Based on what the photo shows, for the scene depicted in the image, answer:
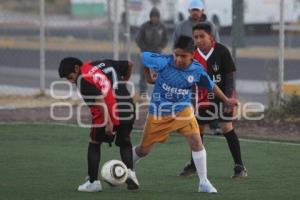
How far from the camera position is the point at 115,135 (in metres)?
9.70

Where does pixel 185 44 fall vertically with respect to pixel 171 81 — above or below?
above

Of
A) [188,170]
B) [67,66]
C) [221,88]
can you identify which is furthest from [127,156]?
[221,88]

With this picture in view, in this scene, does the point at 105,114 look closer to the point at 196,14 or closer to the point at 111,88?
the point at 111,88

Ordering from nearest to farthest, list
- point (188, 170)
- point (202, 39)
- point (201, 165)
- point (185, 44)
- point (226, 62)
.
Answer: point (185, 44)
point (201, 165)
point (202, 39)
point (226, 62)
point (188, 170)

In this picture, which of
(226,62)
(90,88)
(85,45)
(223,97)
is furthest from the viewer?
(85,45)

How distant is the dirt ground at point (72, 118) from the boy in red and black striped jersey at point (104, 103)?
490 cm

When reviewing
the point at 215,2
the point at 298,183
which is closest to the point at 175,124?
the point at 298,183

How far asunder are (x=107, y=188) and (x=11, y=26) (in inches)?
1542

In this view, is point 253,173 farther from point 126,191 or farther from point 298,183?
point 126,191

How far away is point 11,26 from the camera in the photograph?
158ft

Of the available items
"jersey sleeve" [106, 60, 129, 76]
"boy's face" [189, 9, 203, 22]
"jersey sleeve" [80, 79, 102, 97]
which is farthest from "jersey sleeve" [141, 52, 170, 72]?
"boy's face" [189, 9, 203, 22]

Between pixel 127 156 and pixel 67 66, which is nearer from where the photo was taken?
pixel 67 66

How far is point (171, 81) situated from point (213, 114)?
1289mm

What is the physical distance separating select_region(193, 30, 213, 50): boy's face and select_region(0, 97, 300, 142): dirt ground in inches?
155
